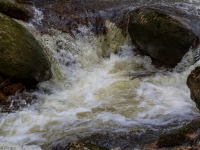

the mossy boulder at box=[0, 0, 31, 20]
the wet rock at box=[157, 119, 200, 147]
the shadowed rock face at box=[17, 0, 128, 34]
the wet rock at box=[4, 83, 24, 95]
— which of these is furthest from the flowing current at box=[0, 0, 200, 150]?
the wet rock at box=[157, 119, 200, 147]

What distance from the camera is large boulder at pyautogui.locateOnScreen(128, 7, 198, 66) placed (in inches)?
269

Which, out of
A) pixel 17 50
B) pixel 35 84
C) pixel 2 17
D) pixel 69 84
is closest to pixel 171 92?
pixel 69 84

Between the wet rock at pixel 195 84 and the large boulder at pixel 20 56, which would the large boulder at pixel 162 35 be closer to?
the wet rock at pixel 195 84

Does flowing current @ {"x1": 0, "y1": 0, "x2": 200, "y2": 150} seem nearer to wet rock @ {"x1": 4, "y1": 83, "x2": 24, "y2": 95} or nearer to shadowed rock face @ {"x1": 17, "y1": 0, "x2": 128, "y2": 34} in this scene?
shadowed rock face @ {"x1": 17, "y1": 0, "x2": 128, "y2": 34}

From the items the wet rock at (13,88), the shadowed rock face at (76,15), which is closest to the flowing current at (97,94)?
the shadowed rock face at (76,15)

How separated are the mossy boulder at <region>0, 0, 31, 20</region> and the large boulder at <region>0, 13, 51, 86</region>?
1.05 meters

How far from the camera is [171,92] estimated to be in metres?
6.55

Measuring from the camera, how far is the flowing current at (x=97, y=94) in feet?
16.8

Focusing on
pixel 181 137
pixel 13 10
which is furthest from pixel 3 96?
pixel 181 137

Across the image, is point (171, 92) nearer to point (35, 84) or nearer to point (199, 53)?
point (199, 53)

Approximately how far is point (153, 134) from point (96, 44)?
174 inches

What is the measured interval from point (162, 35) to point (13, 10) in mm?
4261

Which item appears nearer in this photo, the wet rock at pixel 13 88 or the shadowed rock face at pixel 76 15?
the wet rock at pixel 13 88

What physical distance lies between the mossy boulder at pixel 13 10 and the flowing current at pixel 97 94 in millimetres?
373
